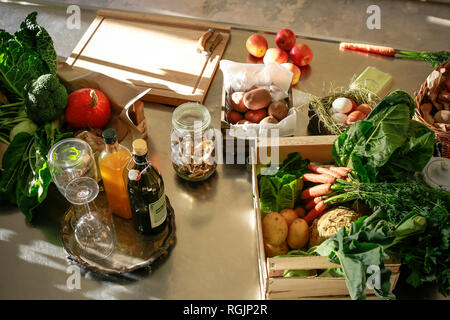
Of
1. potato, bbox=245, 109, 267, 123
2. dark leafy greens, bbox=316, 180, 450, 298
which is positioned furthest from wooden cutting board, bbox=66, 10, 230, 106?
dark leafy greens, bbox=316, 180, 450, 298

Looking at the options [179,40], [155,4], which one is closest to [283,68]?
[179,40]

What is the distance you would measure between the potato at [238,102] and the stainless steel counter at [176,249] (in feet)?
0.33

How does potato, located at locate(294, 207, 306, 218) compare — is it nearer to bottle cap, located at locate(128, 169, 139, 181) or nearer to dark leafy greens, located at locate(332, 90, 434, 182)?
dark leafy greens, located at locate(332, 90, 434, 182)

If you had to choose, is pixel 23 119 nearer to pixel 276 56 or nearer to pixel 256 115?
pixel 256 115

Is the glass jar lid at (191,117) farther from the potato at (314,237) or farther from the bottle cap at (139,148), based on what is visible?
the potato at (314,237)

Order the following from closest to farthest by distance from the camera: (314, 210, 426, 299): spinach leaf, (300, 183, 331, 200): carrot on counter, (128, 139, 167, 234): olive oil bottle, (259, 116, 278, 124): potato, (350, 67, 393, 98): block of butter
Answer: (314, 210, 426, 299): spinach leaf, (128, 139, 167, 234): olive oil bottle, (300, 183, 331, 200): carrot on counter, (259, 116, 278, 124): potato, (350, 67, 393, 98): block of butter

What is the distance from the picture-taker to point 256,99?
127 cm

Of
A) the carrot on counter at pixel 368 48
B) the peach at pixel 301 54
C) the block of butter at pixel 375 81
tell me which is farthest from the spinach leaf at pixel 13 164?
the carrot on counter at pixel 368 48

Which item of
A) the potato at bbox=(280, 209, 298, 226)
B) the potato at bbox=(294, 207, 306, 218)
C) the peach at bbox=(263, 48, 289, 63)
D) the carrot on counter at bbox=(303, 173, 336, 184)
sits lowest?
the potato at bbox=(294, 207, 306, 218)

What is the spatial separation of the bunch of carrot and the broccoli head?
673 mm

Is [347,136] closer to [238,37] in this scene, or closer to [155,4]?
[238,37]

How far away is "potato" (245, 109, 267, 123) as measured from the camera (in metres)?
1.28

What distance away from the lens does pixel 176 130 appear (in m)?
1.19

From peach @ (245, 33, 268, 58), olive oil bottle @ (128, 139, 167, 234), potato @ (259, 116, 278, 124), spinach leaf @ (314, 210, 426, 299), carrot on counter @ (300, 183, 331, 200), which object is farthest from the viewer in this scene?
peach @ (245, 33, 268, 58)
